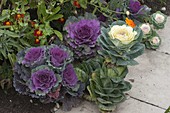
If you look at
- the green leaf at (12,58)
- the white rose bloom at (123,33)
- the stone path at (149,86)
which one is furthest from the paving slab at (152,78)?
the green leaf at (12,58)

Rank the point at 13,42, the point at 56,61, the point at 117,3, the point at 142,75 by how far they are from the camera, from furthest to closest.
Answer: the point at 117,3, the point at 142,75, the point at 13,42, the point at 56,61

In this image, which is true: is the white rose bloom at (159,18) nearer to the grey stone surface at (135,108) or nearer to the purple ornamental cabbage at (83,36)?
the purple ornamental cabbage at (83,36)

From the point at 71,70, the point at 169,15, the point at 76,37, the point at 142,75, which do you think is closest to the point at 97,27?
the point at 76,37

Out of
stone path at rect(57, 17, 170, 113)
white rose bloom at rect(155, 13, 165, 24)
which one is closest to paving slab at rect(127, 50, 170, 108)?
stone path at rect(57, 17, 170, 113)

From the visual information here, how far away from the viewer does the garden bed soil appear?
307 cm

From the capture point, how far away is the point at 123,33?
9.67 feet

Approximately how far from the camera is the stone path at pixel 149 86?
3.18 meters

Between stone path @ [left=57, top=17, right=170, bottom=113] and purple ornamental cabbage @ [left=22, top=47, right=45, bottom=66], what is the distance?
0.52m

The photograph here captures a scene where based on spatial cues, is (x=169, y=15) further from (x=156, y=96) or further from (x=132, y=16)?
(x=156, y=96)

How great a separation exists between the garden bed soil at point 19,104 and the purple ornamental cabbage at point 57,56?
16.1 inches

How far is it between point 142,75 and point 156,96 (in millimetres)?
306

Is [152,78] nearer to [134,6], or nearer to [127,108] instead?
[127,108]

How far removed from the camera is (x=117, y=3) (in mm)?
3838

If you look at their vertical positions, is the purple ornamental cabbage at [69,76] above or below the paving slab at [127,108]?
above
